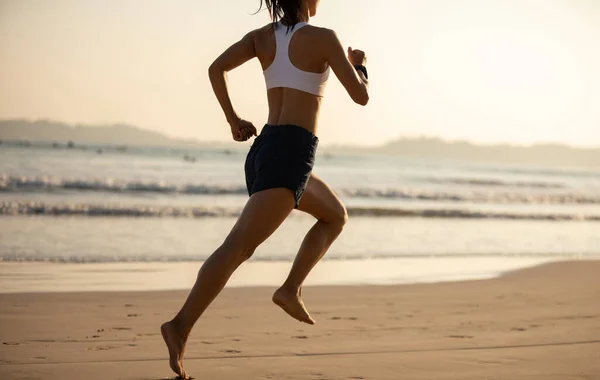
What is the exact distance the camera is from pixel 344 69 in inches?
141

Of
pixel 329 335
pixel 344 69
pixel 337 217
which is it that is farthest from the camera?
pixel 329 335

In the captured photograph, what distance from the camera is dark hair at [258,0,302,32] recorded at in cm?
367

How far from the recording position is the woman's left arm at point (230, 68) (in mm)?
3779

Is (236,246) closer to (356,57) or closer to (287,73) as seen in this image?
(287,73)

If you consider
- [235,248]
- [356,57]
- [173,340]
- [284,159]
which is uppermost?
[356,57]

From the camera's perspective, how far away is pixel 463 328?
19.4 feet

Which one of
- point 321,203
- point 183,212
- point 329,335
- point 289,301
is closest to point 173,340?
point 289,301

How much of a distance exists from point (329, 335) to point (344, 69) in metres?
2.42

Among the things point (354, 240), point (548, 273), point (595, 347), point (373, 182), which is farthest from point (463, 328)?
point (373, 182)

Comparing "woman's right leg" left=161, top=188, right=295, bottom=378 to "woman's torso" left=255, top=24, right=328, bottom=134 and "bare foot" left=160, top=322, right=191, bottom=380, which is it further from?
"woman's torso" left=255, top=24, right=328, bottom=134

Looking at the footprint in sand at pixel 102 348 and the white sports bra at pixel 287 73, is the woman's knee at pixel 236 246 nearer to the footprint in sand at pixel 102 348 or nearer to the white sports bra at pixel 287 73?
the white sports bra at pixel 287 73

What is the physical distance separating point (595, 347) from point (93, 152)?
37140mm

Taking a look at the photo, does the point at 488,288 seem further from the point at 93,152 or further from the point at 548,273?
the point at 93,152

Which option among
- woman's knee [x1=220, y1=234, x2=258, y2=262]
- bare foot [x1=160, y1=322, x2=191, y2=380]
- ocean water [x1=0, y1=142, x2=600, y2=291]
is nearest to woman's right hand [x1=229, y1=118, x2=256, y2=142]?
woman's knee [x1=220, y1=234, x2=258, y2=262]
